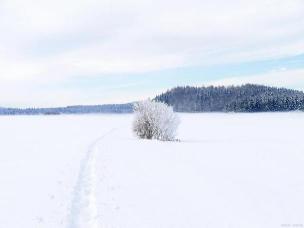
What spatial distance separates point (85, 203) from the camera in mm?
16672

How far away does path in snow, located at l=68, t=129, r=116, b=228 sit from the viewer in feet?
45.3

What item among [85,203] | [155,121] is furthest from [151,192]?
[155,121]

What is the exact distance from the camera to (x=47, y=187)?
20.3m

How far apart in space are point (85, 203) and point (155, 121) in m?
41.4

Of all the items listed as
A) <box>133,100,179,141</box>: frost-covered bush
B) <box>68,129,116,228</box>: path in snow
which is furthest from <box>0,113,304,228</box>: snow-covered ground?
<box>133,100,179,141</box>: frost-covered bush

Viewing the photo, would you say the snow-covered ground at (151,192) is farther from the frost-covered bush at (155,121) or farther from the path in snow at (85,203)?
the frost-covered bush at (155,121)

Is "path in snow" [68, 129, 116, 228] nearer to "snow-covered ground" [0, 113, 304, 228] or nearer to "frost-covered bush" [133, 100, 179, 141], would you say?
"snow-covered ground" [0, 113, 304, 228]

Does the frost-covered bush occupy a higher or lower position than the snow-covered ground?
higher

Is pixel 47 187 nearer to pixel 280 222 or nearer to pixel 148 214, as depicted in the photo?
pixel 148 214

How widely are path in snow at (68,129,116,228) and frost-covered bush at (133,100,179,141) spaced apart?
104ft

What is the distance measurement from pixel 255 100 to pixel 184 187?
147177 millimetres

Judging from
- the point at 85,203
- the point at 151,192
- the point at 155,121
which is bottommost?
the point at 151,192

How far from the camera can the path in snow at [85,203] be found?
45.3ft

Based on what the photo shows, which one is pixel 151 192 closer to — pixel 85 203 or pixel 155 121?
pixel 85 203
